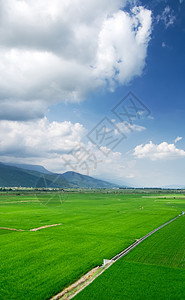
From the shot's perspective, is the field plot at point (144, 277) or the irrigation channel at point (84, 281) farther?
the field plot at point (144, 277)

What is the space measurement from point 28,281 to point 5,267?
11.4ft


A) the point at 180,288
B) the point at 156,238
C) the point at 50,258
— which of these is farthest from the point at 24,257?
the point at 156,238

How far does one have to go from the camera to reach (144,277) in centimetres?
1584

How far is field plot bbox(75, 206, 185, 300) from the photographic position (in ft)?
44.5

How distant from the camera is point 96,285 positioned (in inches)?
574

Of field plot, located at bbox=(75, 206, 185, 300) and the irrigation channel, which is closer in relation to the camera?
A: the irrigation channel

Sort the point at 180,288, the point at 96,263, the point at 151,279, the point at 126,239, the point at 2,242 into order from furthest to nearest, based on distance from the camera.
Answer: the point at 126,239
the point at 2,242
the point at 96,263
the point at 151,279
the point at 180,288

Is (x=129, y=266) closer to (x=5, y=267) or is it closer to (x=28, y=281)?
(x=28, y=281)

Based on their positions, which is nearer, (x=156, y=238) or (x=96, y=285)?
(x=96, y=285)

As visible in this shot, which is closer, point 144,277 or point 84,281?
point 84,281

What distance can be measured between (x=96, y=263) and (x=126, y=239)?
29.7 ft

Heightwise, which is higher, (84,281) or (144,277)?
(144,277)

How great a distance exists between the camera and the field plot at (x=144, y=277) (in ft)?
44.5

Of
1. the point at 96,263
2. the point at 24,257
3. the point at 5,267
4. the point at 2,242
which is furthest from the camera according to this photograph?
the point at 2,242
